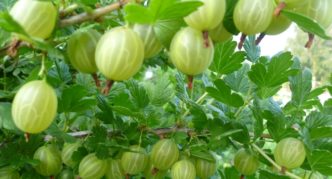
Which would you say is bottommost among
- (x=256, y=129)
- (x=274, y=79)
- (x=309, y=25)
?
(x=256, y=129)

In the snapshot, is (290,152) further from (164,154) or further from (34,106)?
(34,106)

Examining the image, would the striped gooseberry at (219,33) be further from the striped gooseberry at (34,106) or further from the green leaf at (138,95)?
the green leaf at (138,95)

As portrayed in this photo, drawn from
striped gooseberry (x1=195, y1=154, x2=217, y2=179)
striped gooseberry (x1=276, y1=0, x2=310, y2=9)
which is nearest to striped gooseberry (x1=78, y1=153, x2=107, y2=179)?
striped gooseberry (x1=195, y1=154, x2=217, y2=179)

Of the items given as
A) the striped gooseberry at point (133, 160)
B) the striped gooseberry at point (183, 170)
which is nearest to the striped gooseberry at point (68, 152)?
the striped gooseberry at point (133, 160)

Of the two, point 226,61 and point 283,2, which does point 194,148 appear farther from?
point 283,2

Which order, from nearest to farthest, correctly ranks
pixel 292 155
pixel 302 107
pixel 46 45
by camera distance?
pixel 46 45 → pixel 292 155 → pixel 302 107

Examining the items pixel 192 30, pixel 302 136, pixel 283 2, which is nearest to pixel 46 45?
pixel 192 30

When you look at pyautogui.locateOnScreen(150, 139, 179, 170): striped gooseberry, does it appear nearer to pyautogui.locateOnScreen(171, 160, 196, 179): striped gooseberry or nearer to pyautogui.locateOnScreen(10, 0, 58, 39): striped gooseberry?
pyautogui.locateOnScreen(171, 160, 196, 179): striped gooseberry
